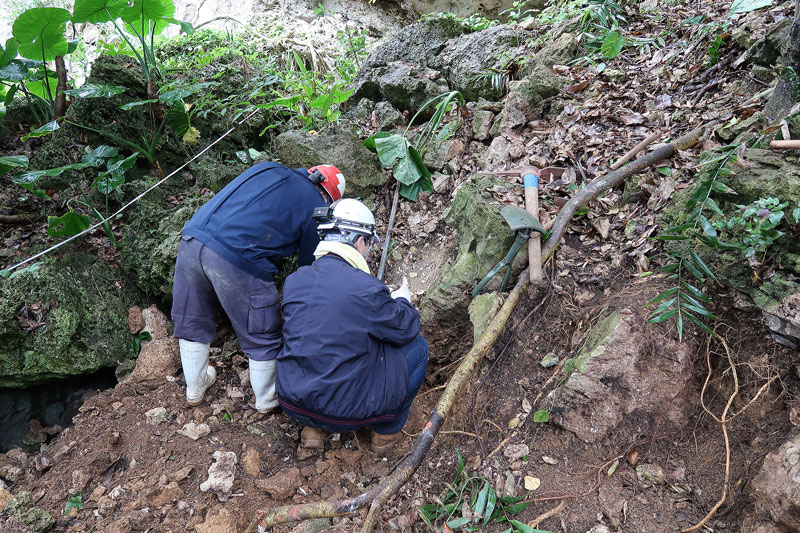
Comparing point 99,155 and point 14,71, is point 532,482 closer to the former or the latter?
point 99,155

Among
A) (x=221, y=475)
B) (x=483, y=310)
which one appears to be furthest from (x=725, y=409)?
(x=221, y=475)

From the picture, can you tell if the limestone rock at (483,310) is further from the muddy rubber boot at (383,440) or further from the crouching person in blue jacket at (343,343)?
the muddy rubber boot at (383,440)

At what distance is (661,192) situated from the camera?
2953mm

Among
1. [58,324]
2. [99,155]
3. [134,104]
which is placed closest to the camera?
[58,324]

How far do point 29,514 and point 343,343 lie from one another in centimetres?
193

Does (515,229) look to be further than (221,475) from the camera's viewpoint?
Yes

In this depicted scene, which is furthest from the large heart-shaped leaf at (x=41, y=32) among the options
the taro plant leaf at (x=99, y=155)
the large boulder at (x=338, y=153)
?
the large boulder at (x=338, y=153)

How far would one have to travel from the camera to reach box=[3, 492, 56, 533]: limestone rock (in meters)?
2.36

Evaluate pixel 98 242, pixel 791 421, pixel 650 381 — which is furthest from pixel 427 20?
pixel 791 421

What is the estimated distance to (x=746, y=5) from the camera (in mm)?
3533

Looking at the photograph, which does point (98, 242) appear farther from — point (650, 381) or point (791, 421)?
point (791, 421)

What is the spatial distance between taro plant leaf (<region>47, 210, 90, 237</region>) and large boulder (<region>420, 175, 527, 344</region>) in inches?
115

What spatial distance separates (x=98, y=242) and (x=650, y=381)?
4.60m

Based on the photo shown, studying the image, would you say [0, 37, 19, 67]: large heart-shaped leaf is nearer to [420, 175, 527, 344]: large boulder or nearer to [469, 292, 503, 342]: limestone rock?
[420, 175, 527, 344]: large boulder
